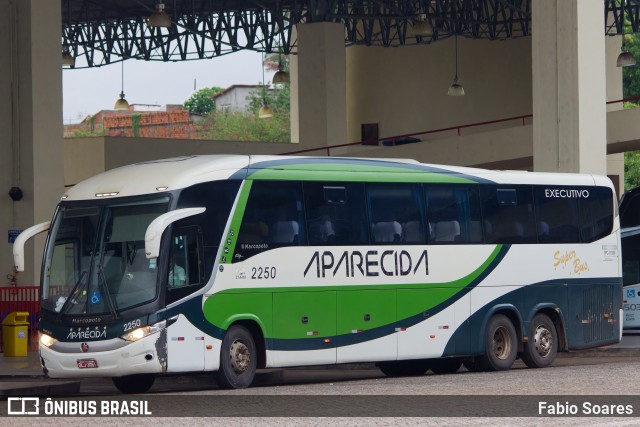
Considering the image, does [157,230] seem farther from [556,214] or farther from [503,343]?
[556,214]

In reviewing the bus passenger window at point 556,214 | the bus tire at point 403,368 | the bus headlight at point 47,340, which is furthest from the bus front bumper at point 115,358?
the bus passenger window at point 556,214

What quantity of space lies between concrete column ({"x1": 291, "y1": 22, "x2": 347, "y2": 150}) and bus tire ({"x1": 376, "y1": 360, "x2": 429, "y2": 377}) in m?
29.0

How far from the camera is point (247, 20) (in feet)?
199

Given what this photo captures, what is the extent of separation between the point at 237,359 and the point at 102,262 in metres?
2.30

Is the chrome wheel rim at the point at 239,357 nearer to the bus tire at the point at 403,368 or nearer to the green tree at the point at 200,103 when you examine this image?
the bus tire at the point at 403,368

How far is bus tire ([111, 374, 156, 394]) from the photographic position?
781 inches

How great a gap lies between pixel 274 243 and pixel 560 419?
6.83 m

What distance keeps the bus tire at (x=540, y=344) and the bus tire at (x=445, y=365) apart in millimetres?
1137

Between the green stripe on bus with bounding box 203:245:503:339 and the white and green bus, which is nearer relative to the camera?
the white and green bus

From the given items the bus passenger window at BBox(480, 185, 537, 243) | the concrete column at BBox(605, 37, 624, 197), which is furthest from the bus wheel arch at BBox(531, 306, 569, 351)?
the concrete column at BBox(605, 37, 624, 197)

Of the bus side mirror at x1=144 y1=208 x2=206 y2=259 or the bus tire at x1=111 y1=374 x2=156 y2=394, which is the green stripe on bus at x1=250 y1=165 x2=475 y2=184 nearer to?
the bus side mirror at x1=144 y1=208 x2=206 y2=259

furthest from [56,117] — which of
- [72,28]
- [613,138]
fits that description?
[72,28]

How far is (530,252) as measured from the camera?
75.9ft

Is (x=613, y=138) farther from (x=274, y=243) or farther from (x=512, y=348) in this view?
(x=274, y=243)
